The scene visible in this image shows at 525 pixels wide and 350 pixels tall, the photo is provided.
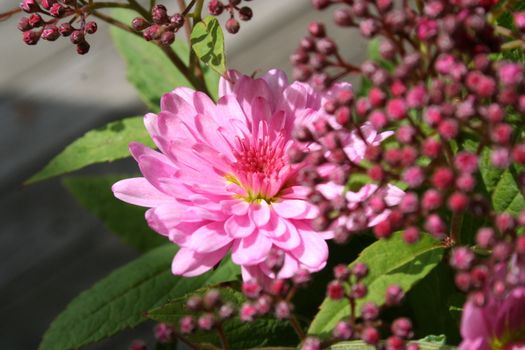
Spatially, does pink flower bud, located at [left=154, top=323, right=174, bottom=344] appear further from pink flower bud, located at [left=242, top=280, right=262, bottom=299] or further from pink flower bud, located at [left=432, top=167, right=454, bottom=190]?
pink flower bud, located at [left=432, top=167, right=454, bottom=190]

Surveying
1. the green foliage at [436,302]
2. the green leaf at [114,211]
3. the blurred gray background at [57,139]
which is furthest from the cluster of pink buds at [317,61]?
the blurred gray background at [57,139]

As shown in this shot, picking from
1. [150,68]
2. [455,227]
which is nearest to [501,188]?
[455,227]

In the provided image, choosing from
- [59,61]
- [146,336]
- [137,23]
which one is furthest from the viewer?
[59,61]

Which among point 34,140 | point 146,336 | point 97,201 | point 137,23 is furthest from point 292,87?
point 34,140

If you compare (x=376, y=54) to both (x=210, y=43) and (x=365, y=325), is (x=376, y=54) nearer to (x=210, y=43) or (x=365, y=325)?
(x=210, y=43)

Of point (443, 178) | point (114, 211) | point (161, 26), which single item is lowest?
point (114, 211)

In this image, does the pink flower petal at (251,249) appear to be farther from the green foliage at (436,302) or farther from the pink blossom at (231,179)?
the green foliage at (436,302)

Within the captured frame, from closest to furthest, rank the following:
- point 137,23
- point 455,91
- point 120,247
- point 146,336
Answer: point 455,91 < point 137,23 < point 146,336 < point 120,247

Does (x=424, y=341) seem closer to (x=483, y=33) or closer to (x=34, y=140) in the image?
(x=483, y=33)
